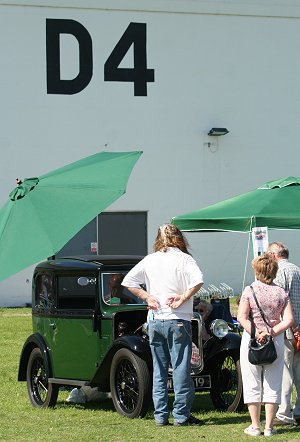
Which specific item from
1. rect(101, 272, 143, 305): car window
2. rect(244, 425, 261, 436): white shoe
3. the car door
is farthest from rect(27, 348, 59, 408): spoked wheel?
rect(244, 425, 261, 436): white shoe

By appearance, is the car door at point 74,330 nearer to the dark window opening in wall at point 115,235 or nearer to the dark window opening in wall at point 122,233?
the dark window opening in wall at point 115,235

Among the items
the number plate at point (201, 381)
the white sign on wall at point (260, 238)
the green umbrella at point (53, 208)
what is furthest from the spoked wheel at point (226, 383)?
the green umbrella at point (53, 208)

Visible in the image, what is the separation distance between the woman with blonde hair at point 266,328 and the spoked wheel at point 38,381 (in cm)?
266

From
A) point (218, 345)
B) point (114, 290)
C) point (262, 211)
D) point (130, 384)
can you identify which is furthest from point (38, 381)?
point (262, 211)

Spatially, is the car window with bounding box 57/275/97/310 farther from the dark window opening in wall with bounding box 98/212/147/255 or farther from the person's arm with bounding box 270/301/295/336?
the dark window opening in wall with bounding box 98/212/147/255

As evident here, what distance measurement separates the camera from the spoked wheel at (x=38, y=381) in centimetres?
1030

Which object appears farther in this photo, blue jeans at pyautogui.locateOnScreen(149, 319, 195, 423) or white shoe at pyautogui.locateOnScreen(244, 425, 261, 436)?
blue jeans at pyautogui.locateOnScreen(149, 319, 195, 423)

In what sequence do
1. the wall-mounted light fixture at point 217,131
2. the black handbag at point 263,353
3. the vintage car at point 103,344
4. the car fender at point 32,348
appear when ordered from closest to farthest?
1. the black handbag at point 263,353
2. the vintage car at point 103,344
3. the car fender at point 32,348
4. the wall-mounted light fixture at point 217,131

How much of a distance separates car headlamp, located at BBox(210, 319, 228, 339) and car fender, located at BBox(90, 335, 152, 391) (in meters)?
0.73

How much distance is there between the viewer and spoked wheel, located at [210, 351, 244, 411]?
9.55 metres

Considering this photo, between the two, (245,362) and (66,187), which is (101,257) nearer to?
(66,187)

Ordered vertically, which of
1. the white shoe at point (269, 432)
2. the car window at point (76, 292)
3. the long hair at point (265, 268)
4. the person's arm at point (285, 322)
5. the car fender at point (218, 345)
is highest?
the long hair at point (265, 268)

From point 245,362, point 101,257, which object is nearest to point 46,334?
point 101,257

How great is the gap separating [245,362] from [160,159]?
1782cm
